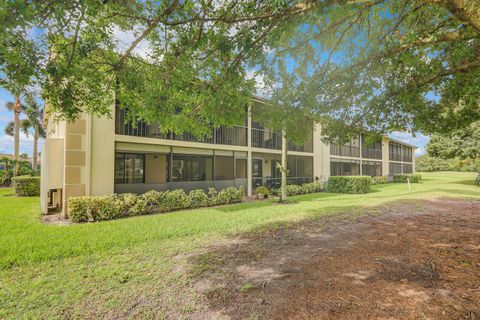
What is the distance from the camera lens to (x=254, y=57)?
4398mm

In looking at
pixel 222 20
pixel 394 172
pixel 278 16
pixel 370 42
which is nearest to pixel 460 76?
pixel 370 42

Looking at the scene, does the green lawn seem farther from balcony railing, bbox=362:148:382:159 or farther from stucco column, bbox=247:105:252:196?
balcony railing, bbox=362:148:382:159

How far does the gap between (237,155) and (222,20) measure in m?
12.2

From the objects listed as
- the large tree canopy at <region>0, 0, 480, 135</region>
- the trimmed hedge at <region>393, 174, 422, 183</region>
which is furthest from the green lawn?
the trimmed hedge at <region>393, 174, 422, 183</region>

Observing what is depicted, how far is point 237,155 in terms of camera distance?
1611 cm

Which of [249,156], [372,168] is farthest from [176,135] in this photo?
[372,168]

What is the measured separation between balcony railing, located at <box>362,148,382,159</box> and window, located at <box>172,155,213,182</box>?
23.5 m

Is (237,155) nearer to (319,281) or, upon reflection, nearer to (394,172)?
(319,281)

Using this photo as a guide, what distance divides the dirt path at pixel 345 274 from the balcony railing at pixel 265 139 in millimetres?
10623

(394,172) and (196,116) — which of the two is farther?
(394,172)

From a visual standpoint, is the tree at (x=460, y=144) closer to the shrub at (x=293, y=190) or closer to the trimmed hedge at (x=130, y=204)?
the shrub at (x=293, y=190)

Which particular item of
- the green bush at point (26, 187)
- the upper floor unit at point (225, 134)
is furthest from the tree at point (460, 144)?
the green bush at point (26, 187)

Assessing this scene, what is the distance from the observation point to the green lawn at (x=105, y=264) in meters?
3.40

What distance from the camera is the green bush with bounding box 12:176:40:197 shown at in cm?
1678
